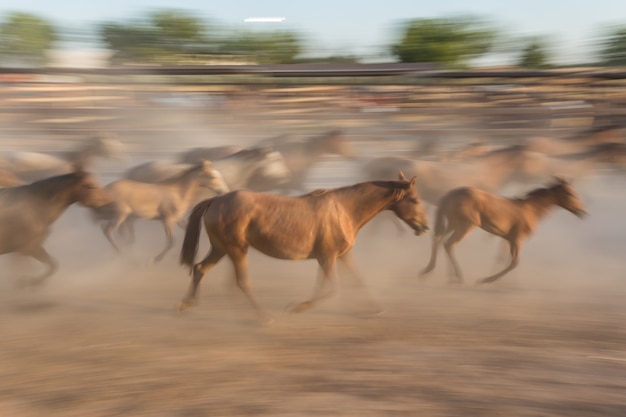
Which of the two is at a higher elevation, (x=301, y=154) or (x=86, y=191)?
(x=86, y=191)

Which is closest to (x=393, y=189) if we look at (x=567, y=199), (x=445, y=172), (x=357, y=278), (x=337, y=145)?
(x=357, y=278)

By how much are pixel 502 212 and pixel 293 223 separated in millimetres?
2210

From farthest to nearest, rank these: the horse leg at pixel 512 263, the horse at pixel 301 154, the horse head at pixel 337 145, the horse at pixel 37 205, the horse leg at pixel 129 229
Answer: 1. the horse head at pixel 337 145
2. the horse at pixel 301 154
3. the horse leg at pixel 129 229
4. the horse leg at pixel 512 263
5. the horse at pixel 37 205

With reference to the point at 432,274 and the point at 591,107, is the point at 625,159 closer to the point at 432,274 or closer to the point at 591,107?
the point at 432,274

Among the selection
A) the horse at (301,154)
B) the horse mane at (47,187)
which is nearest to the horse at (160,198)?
the horse mane at (47,187)

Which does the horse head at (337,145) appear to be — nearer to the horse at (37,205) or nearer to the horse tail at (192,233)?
the horse at (37,205)

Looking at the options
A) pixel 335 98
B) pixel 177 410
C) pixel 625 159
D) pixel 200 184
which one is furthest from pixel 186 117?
pixel 177 410

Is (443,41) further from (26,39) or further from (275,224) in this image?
(275,224)

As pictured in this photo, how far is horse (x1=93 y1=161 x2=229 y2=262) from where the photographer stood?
26.0 feet

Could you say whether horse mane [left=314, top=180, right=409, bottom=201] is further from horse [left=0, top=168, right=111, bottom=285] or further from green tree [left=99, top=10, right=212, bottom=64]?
green tree [left=99, top=10, right=212, bottom=64]

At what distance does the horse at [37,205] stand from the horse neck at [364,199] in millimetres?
2236

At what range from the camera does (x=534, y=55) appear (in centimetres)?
3303

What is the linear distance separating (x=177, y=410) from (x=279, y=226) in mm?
1863

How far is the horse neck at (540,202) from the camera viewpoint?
7.10 meters
